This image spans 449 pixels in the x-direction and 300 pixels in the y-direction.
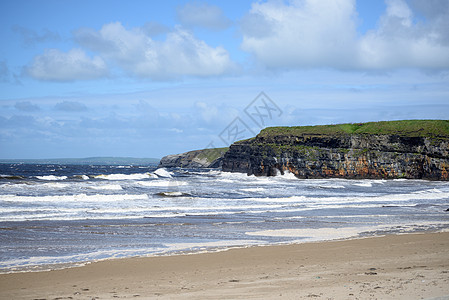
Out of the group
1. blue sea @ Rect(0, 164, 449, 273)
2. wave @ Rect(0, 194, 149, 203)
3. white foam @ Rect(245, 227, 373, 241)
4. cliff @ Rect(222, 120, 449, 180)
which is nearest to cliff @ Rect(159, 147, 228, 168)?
cliff @ Rect(222, 120, 449, 180)

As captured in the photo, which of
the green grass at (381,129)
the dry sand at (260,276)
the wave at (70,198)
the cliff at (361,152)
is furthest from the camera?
the green grass at (381,129)

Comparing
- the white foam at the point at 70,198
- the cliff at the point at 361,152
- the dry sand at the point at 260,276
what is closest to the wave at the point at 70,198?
the white foam at the point at 70,198

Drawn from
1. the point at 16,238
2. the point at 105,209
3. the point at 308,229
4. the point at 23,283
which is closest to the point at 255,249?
the point at 308,229

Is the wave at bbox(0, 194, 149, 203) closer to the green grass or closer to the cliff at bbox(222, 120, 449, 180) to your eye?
the cliff at bbox(222, 120, 449, 180)

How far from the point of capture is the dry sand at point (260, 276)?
687cm

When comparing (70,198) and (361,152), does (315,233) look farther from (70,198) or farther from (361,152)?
(361,152)

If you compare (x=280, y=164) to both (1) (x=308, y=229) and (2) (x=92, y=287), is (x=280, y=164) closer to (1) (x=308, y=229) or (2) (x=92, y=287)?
(1) (x=308, y=229)

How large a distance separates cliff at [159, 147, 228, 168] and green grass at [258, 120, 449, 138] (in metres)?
57.3

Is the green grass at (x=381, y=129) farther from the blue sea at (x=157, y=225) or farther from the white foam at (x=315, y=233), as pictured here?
the white foam at (x=315, y=233)

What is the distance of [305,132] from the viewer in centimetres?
6712

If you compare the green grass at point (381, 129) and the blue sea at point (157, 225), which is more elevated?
the green grass at point (381, 129)

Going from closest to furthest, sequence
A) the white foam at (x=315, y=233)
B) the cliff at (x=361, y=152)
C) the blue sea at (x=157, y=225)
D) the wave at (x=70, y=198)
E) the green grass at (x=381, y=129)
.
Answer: the blue sea at (x=157, y=225) < the white foam at (x=315, y=233) < the wave at (x=70, y=198) < the cliff at (x=361, y=152) < the green grass at (x=381, y=129)

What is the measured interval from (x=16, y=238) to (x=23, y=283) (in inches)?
229

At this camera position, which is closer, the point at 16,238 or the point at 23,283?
the point at 23,283
